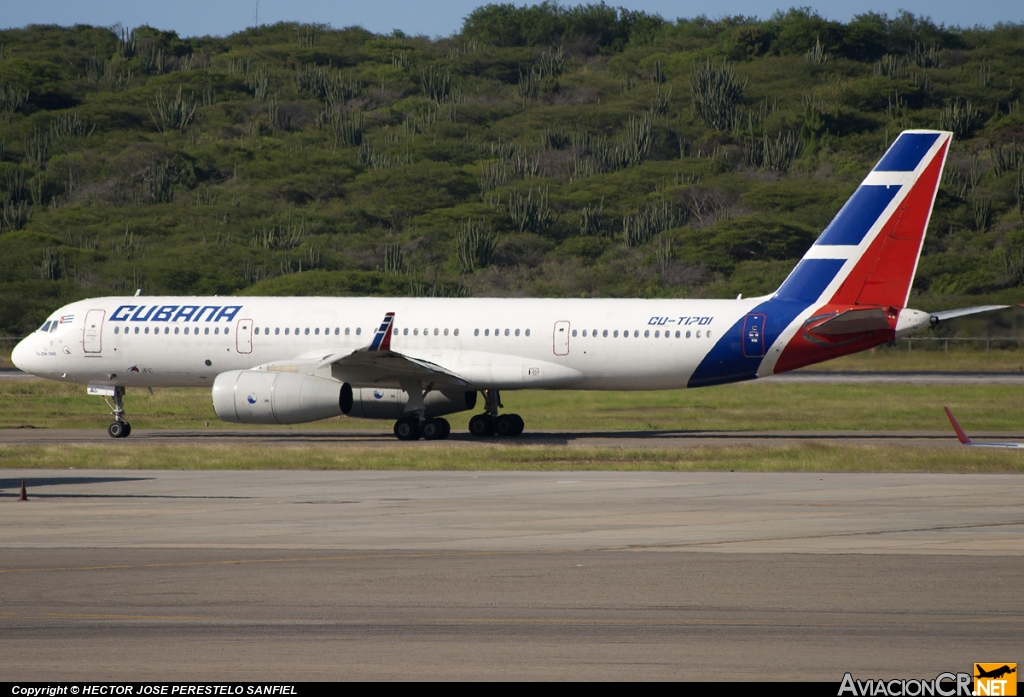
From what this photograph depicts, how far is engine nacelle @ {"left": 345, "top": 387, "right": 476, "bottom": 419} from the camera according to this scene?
33281mm

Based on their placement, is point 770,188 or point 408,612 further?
point 770,188

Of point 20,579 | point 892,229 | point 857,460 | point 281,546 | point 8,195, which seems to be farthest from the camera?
point 8,195

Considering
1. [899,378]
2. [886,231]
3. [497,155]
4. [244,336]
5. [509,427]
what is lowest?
[899,378]

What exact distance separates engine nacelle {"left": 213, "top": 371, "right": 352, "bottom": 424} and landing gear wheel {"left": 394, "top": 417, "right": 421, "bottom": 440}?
199cm

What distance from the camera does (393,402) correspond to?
33281 mm

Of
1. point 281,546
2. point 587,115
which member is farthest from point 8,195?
point 281,546

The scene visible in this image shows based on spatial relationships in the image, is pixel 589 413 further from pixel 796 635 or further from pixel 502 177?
pixel 502 177

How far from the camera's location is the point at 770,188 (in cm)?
10188

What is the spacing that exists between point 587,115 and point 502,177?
18495mm

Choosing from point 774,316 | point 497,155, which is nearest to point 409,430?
point 774,316

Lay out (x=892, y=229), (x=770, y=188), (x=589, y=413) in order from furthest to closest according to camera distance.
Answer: (x=770, y=188) → (x=589, y=413) → (x=892, y=229)

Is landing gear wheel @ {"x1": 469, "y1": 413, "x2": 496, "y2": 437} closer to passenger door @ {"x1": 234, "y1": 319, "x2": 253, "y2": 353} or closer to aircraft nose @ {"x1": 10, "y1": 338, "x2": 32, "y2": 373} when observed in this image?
passenger door @ {"x1": 234, "y1": 319, "x2": 253, "y2": 353}

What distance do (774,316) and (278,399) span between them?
1210 cm

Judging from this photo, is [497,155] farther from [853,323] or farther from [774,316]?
[853,323]
